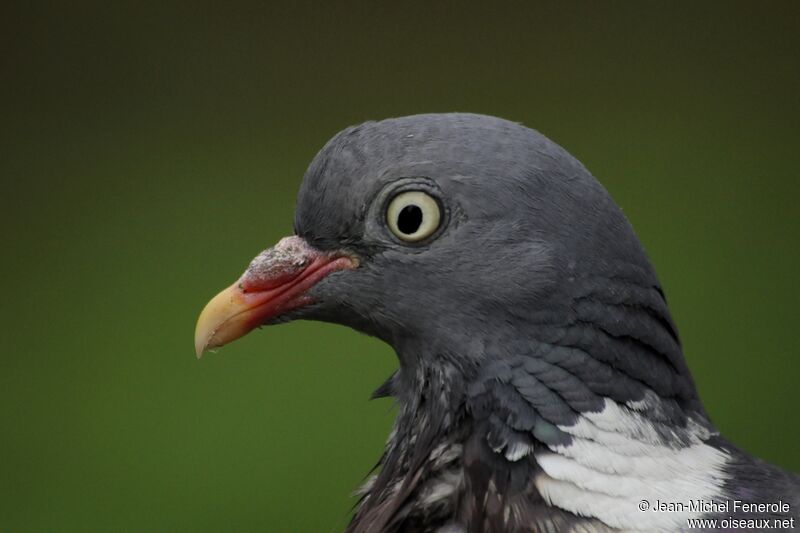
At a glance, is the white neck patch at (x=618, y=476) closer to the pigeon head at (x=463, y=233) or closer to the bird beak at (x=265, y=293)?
the pigeon head at (x=463, y=233)

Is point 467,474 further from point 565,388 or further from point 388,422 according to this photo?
point 388,422

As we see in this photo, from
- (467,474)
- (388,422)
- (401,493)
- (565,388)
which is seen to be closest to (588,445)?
(565,388)

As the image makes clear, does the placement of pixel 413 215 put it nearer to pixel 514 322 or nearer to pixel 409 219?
pixel 409 219

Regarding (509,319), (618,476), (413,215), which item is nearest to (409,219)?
(413,215)

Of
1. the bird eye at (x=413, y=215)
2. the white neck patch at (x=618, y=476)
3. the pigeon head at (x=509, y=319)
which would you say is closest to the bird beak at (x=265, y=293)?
the pigeon head at (x=509, y=319)

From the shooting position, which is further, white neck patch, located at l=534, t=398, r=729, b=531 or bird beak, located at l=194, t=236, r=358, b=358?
bird beak, located at l=194, t=236, r=358, b=358

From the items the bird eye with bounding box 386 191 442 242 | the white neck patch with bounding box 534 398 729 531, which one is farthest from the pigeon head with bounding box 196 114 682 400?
the white neck patch with bounding box 534 398 729 531

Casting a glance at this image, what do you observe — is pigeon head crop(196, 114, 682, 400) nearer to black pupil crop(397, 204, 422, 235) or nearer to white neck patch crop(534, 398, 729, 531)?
black pupil crop(397, 204, 422, 235)
